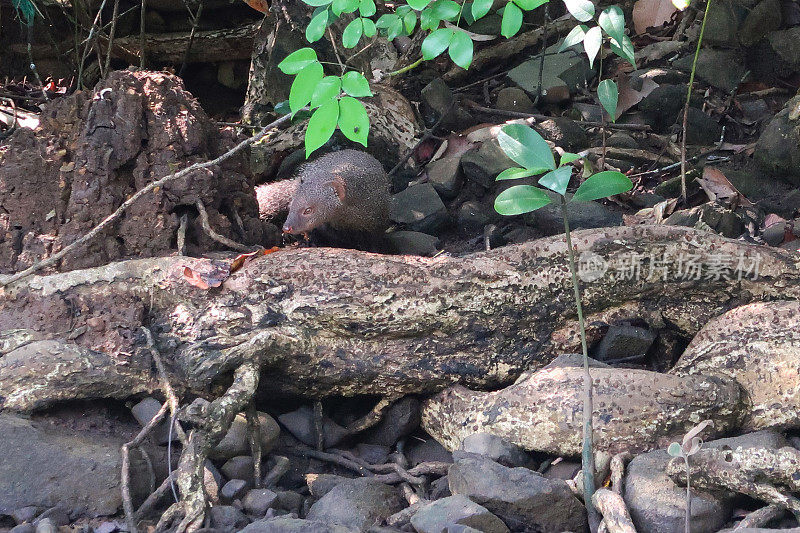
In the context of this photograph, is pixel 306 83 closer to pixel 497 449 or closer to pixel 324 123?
pixel 324 123

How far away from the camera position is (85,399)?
3016mm

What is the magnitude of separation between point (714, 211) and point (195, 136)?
304cm

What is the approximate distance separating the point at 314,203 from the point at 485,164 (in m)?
1.27

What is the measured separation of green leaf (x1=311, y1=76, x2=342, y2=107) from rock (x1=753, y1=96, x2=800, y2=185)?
3.94m

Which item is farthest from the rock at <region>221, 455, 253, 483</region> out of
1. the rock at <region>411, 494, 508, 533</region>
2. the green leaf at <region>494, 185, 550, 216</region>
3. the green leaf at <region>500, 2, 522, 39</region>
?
the green leaf at <region>500, 2, 522, 39</region>

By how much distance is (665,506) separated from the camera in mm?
2338

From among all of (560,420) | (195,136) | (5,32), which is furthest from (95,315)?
(5,32)

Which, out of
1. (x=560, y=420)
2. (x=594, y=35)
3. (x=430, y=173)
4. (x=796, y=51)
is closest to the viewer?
(x=594, y=35)

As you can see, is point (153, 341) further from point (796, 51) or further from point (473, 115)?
point (796, 51)

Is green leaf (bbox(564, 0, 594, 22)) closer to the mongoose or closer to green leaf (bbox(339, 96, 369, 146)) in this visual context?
green leaf (bbox(339, 96, 369, 146))

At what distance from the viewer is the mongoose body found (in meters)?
5.24

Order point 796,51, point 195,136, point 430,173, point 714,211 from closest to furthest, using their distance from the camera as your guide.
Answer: point 195,136 < point 714,211 < point 430,173 < point 796,51

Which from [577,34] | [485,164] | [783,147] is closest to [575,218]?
[485,164]

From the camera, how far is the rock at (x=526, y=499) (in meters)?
2.36
